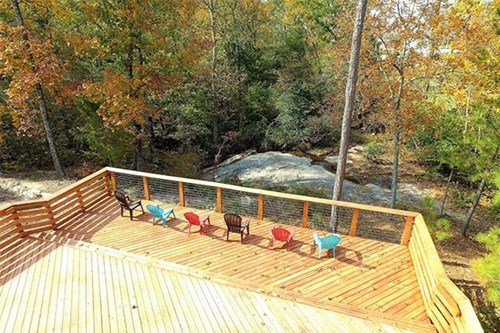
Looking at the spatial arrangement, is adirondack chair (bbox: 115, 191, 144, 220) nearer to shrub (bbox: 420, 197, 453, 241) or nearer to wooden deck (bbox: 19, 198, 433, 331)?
wooden deck (bbox: 19, 198, 433, 331)

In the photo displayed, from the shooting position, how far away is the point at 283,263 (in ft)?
20.0

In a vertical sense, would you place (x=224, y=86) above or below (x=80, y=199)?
above

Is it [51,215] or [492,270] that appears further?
[51,215]

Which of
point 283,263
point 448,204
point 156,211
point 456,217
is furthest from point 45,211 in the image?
point 448,204

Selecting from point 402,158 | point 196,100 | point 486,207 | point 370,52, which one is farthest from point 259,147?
point 486,207

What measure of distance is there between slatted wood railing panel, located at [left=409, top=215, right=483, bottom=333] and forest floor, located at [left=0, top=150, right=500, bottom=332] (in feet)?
10.0

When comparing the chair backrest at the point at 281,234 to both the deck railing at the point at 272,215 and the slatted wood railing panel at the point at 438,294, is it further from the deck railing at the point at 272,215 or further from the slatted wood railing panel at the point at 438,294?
the slatted wood railing panel at the point at 438,294

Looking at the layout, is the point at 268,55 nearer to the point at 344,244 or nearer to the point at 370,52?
the point at 370,52

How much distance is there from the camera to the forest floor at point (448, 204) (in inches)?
329

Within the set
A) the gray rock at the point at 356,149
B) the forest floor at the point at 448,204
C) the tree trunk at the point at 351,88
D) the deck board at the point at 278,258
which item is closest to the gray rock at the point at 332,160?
the forest floor at the point at 448,204

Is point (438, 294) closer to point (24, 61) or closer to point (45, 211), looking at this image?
point (45, 211)

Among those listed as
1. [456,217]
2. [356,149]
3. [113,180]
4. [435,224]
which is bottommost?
[456,217]

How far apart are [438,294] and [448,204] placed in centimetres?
1109

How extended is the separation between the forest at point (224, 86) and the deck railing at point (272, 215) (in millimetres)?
1312
